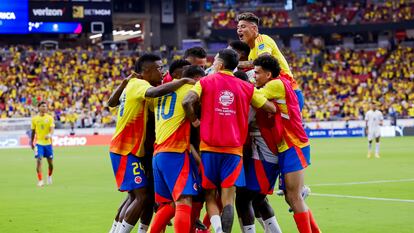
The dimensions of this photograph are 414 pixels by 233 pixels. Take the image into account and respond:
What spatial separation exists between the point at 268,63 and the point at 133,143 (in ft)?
6.58

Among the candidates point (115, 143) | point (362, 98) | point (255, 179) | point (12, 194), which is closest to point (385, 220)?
point (255, 179)

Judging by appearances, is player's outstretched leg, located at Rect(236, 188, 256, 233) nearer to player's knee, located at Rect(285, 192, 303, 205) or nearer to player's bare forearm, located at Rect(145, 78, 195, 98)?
player's knee, located at Rect(285, 192, 303, 205)

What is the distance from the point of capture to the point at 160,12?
7650 centimetres

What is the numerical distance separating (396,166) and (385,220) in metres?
14.3

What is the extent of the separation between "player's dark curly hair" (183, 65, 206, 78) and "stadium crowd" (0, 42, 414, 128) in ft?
143

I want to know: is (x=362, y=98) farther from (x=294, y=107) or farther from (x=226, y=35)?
(x=294, y=107)

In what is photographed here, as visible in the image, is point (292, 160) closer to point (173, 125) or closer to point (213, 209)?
point (213, 209)

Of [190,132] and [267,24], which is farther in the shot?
[267,24]

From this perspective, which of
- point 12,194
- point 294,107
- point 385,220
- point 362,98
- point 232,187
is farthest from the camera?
point 362,98

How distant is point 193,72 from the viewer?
1065 cm

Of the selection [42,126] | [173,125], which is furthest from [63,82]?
[173,125]

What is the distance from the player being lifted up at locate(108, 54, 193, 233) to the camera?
10891 millimetres

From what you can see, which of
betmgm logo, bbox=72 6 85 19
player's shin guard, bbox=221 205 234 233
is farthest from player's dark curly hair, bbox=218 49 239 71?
betmgm logo, bbox=72 6 85 19

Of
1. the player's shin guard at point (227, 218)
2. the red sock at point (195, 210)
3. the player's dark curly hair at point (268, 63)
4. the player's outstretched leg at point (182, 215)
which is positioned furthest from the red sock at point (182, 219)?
the player's dark curly hair at point (268, 63)
